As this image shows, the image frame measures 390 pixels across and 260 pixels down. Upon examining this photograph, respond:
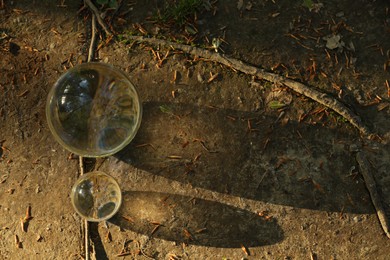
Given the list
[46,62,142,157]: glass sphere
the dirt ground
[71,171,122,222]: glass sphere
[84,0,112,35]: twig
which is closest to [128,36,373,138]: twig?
the dirt ground

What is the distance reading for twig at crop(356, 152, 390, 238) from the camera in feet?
10.2

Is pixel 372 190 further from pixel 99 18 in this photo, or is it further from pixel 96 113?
pixel 99 18

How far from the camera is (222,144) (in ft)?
10.8

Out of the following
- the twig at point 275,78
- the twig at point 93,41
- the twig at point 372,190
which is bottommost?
the twig at point 372,190

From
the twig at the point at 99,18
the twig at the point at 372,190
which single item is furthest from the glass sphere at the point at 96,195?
the twig at the point at 372,190

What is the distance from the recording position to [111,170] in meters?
3.34

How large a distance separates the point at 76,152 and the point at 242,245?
1436mm

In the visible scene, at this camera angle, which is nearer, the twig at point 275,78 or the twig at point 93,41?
the twig at point 275,78

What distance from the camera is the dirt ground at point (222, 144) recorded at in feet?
10.5

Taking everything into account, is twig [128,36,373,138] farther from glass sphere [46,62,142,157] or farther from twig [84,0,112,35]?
glass sphere [46,62,142,157]

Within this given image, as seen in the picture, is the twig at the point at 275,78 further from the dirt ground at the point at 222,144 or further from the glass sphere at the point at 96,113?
the glass sphere at the point at 96,113

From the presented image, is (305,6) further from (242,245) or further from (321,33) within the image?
(242,245)

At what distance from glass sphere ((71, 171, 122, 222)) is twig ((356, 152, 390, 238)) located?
1.84m

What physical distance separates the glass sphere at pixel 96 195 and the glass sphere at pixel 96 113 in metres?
0.25
